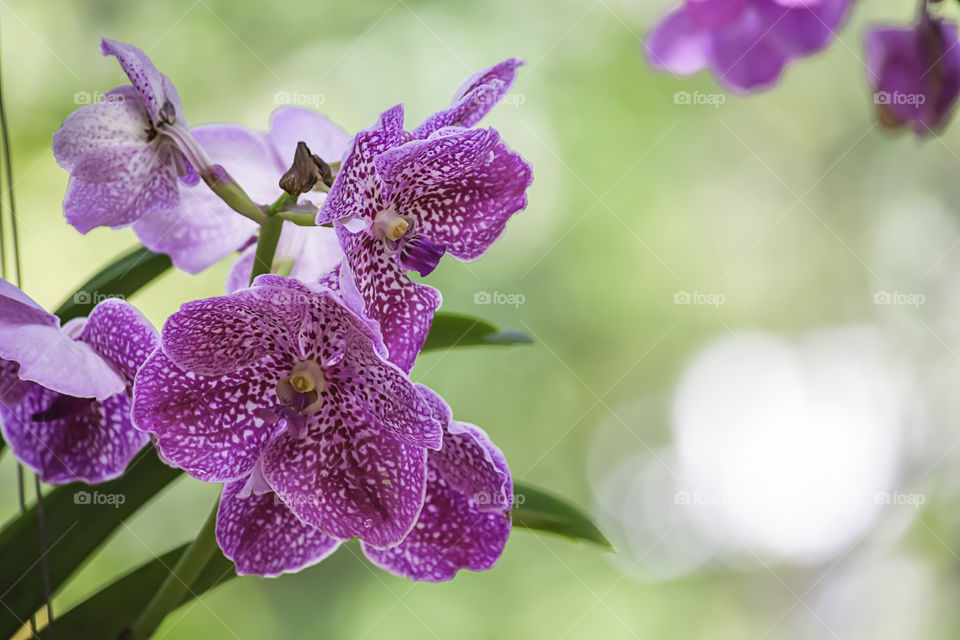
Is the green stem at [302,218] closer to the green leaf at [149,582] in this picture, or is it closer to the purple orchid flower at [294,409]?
the purple orchid flower at [294,409]

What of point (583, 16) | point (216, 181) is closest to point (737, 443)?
point (583, 16)

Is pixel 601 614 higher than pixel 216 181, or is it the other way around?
pixel 216 181

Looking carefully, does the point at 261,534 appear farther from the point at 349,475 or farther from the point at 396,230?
the point at 396,230

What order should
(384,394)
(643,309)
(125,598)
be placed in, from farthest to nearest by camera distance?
(643,309)
(125,598)
(384,394)

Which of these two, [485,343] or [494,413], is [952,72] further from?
[494,413]

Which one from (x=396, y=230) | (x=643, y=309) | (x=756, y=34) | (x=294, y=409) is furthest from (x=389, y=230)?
(x=643, y=309)

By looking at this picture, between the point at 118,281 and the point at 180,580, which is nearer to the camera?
the point at 180,580
